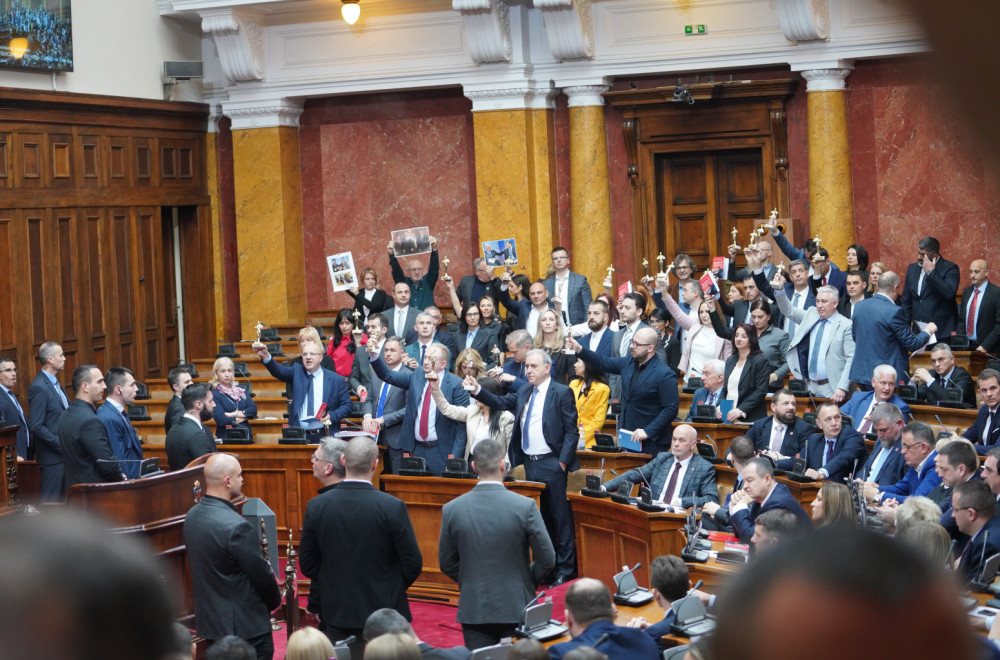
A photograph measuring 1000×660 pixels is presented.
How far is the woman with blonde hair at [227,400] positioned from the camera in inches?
347

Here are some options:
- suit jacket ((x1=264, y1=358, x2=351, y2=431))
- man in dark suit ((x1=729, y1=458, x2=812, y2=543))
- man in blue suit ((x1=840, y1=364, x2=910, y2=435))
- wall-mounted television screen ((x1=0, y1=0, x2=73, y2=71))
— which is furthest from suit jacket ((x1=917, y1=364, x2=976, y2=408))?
wall-mounted television screen ((x1=0, y1=0, x2=73, y2=71))

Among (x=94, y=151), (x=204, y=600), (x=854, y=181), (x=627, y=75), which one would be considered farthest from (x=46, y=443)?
(x=854, y=181)

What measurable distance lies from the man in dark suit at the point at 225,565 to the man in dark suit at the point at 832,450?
10.1 feet

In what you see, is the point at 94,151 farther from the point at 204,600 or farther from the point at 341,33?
the point at 204,600

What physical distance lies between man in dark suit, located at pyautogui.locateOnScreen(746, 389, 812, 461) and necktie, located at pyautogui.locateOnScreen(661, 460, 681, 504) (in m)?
0.63

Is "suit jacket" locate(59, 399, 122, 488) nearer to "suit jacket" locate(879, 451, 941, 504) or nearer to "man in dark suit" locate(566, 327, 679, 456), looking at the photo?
"man in dark suit" locate(566, 327, 679, 456)

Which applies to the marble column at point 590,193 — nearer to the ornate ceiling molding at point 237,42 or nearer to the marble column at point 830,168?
the marble column at point 830,168

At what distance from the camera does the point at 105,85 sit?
1231cm

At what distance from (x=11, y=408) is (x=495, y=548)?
15.8ft

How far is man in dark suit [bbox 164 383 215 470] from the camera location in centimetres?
719

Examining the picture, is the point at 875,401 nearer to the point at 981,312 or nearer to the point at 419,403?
the point at 981,312

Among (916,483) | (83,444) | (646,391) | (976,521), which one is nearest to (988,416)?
(916,483)

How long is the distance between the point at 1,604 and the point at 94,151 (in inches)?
493

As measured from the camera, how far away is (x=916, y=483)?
6363 millimetres
